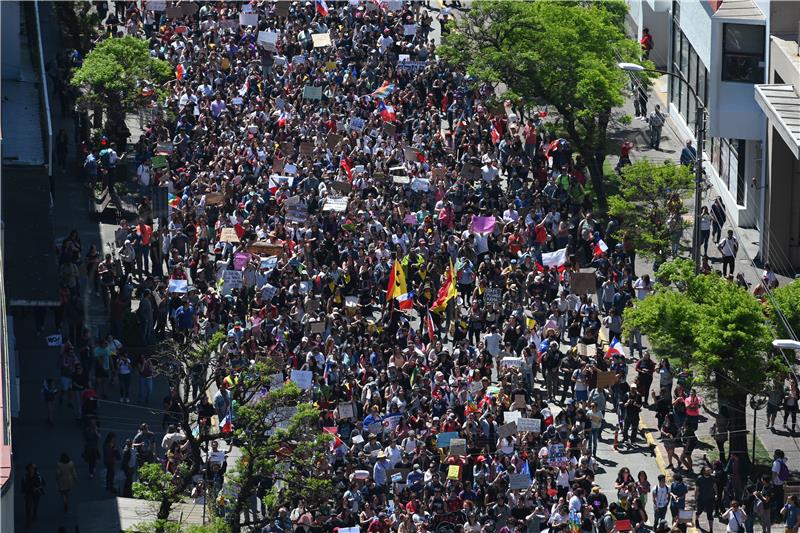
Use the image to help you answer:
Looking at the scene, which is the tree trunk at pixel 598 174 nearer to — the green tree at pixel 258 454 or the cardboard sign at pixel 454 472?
the cardboard sign at pixel 454 472

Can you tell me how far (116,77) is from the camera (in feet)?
206

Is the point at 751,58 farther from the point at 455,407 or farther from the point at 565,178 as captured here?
the point at 455,407

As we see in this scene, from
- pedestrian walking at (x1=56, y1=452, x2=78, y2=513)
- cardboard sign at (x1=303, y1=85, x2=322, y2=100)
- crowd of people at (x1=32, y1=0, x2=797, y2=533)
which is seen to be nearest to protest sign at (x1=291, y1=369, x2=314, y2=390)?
crowd of people at (x1=32, y1=0, x2=797, y2=533)

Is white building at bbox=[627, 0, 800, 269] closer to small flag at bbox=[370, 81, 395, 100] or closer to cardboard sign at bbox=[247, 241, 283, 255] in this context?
small flag at bbox=[370, 81, 395, 100]

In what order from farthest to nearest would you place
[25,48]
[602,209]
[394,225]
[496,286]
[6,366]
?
[25,48]
[602,209]
[394,225]
[496,286]
[6,366]

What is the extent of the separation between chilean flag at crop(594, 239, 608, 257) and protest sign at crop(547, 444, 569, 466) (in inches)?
435

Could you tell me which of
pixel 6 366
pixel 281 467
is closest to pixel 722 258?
pixel 281 467

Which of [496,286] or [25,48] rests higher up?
[25,48]

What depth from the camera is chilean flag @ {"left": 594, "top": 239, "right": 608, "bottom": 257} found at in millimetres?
54250

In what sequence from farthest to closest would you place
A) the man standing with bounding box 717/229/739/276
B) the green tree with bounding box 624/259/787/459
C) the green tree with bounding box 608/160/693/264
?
1. the green tree with bounding box 608/160/693/264
2. the man standing with bounding box 717/229/739/276
3. the green tree with bounding box 624/259/787/459

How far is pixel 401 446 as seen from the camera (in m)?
44.8

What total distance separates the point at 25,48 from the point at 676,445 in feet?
89.9

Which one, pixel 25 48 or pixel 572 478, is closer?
pixel 572 478

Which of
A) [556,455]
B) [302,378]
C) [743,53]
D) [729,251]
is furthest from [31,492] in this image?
[743,53]
